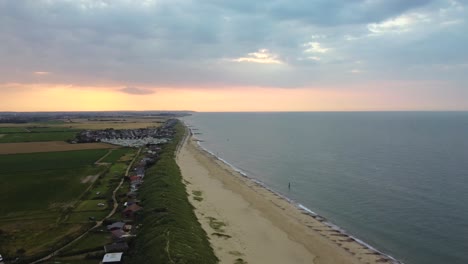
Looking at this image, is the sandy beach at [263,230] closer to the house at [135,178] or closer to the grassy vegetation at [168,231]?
the grassy vegetation at [168,231]

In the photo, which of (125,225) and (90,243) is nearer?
(90,243)

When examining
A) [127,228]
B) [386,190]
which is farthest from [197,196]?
[386,190]

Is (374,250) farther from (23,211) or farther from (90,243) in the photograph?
(23,211)

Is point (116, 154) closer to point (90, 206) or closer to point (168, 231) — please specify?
point (90, 206)

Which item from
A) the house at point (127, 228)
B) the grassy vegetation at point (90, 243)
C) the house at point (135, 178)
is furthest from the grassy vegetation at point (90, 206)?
the house at point (135, 178)

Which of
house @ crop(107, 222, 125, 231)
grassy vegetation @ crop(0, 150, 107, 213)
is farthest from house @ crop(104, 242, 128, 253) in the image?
grassy vegetation @ crop(0, 150, 107, 213)

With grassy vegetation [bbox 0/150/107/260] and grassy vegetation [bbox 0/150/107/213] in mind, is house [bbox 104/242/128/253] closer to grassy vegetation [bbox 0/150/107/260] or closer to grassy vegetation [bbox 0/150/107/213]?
grassy vegetation [bbox 0/150/107/260]
